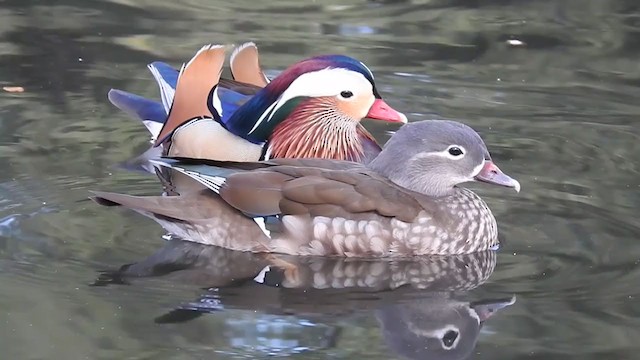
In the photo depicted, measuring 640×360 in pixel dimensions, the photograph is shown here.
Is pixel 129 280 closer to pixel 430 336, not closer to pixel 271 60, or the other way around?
pixel 430 336

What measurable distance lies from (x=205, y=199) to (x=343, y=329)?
101 centimetres

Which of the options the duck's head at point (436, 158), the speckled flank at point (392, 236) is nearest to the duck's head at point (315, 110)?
the duck's head at point (436, 158)

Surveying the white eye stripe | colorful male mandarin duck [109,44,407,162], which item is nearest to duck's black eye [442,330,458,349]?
colorful male mandarin duck [109,44,407,162]

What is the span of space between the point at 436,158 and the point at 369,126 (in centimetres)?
156

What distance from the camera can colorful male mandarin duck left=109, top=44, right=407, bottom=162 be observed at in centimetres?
577

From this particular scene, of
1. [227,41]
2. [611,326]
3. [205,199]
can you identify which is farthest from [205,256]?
[227,41]

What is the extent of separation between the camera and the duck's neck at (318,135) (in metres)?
6.07

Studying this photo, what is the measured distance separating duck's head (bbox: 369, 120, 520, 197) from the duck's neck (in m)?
0.73

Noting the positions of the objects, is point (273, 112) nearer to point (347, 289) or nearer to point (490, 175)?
point (490, 175)

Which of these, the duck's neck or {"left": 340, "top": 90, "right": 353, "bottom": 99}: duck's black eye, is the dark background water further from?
{"left": 340, "top": 90, "right": 353, "bottom": 99}: duck's black eye

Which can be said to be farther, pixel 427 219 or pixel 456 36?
pixel 456 36

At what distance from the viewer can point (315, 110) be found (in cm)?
611

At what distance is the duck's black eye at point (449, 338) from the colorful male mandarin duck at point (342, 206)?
0.73m

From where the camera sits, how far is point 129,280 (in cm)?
472
